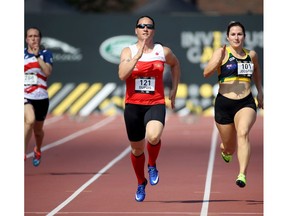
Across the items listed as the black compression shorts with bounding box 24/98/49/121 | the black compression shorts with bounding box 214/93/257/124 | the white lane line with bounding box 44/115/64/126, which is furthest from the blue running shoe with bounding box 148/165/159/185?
the white lane line with bounding box 44/115/64/126

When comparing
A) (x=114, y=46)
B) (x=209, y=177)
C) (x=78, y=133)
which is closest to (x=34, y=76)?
(x=209, y=177)

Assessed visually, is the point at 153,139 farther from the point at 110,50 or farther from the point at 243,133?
the point at 110,50

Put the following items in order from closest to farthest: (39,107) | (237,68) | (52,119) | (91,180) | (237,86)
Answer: (237,68), (237,86), (91,180), (39,107), (52,119)

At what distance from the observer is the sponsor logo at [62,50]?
33219 mm

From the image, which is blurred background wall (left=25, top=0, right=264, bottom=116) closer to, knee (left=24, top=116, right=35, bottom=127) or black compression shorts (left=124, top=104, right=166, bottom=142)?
knee (left=24, top=116, right=35, bottom=127)

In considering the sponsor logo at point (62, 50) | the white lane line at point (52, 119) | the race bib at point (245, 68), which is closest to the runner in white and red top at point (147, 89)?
the race bib at point (245, 68)

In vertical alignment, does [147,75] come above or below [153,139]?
above

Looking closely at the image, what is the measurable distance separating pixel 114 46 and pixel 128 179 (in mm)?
16765

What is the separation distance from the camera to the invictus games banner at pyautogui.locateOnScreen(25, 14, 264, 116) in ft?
108

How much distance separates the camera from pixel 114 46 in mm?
33219

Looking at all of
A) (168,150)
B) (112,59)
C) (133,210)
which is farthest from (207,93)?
(133,210)

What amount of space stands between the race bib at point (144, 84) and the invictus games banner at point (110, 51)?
20147mm

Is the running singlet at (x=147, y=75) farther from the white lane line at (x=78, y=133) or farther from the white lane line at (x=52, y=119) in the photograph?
the white lane line at (x=52, y=119)
